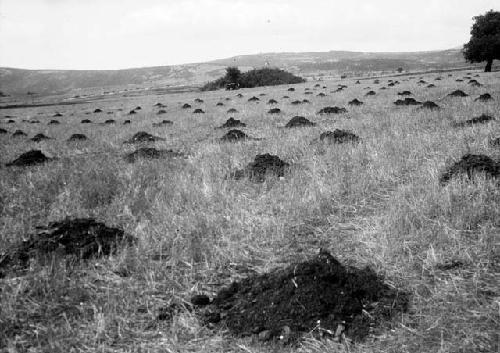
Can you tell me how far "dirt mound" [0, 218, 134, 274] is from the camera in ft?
13.0

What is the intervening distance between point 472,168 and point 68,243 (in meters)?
5.40

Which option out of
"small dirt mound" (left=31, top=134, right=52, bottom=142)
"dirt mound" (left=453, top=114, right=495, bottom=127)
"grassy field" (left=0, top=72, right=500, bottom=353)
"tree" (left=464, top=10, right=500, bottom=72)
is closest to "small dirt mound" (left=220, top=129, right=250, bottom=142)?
"grassy field" (left=0, top=72, right=500, bottom=353)

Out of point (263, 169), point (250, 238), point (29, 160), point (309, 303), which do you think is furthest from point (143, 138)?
point (309, 303)

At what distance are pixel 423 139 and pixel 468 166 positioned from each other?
283 centimetres

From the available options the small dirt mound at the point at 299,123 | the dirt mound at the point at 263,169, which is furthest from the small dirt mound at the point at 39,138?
the dirt mound at the point at 263,169

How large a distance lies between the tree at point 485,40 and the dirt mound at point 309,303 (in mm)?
52000

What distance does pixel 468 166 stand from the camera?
5555mm

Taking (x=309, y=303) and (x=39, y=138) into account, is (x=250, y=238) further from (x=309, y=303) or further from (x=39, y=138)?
(x=39, y=138)

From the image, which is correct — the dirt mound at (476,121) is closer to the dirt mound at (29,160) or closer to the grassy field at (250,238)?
the grassy field at (250,238)

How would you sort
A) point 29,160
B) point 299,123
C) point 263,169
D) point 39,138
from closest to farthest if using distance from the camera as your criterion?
point 263,169 < point 29,160 < point 299,123 < point 39,138

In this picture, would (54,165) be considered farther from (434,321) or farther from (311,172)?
(434,321)

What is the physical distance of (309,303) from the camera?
9.92 feet

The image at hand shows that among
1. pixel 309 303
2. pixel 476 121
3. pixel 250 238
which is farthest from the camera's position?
pixel 476 121

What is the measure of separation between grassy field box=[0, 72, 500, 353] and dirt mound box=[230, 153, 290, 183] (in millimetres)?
304
